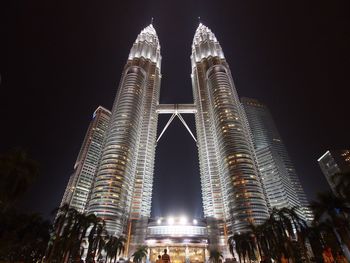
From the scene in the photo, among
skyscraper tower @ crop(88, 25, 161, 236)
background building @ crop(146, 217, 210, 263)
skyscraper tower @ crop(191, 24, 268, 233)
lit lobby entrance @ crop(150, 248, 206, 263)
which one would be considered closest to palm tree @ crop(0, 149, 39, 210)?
skyscraper tower @ crop(88, 25, 161, 236)

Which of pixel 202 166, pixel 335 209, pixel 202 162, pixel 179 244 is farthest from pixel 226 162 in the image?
pixel 335 209

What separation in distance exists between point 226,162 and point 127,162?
205ft

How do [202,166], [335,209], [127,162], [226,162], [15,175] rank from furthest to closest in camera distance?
[202,166] → [127,162] → [226,162] → [335,209] → [15,175]

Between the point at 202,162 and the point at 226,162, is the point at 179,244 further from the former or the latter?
the point at 202,162

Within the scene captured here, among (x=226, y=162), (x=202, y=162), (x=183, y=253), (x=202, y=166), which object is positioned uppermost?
(x=202, y=162)

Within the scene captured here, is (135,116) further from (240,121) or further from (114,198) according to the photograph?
(240,121)

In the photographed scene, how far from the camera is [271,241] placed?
58.1 meters

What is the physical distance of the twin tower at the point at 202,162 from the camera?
424ft

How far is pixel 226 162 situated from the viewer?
144 m

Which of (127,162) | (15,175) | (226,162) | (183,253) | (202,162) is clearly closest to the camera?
(15,175)

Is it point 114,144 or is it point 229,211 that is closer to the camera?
point 229,211

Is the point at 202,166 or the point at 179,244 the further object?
the point at 202,166

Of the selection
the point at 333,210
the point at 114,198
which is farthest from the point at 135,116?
the point at 333,210

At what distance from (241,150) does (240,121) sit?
966 inches
